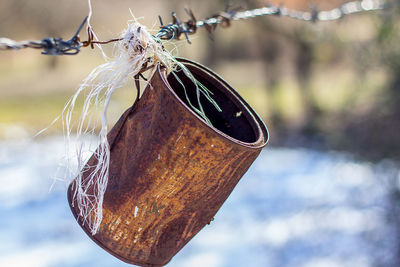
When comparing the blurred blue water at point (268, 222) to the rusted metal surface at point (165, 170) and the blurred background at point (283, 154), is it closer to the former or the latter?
the blurred background at point (283, 154)

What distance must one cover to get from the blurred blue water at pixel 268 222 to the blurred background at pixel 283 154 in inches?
0.6

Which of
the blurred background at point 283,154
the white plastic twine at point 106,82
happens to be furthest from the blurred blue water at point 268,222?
the white plastic twine at point 106,82

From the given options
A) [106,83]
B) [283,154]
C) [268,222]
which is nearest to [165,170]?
[106,83]

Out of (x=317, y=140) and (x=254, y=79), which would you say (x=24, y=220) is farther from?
(x=254, y=79)

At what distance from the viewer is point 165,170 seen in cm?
128

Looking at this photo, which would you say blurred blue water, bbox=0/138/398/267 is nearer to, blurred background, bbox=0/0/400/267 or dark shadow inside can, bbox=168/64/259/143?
blurred background, bbox=0/0/400/267

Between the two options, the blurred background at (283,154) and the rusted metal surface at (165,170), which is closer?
the rusted metal surface at (165,170)

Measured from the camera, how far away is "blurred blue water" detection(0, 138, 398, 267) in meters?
4.45

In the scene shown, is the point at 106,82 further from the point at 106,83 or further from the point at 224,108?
the point at 224,108

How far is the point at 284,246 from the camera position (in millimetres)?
4684

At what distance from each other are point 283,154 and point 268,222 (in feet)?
7.96

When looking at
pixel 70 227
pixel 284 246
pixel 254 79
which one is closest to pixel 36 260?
pixel 70 227

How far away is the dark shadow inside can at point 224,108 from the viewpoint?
1491mm

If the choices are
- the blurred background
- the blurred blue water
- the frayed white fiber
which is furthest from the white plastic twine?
the blurred blue water
